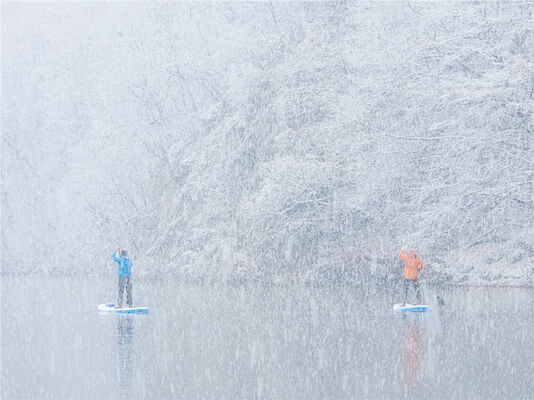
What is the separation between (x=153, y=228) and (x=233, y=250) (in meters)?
10.6

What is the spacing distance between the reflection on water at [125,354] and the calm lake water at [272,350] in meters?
0.02

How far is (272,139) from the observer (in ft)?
143

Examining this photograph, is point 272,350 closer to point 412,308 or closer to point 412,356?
point 412,356

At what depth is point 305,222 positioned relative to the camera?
130 feet

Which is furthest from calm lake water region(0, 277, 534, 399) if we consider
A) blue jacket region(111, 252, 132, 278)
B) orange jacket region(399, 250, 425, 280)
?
blue jacket region(111, 252, 132, 278)

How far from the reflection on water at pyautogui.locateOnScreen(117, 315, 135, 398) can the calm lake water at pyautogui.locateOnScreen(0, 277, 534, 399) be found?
0.08 ft

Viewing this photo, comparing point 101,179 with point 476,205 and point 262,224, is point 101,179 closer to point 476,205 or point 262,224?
point 262,224

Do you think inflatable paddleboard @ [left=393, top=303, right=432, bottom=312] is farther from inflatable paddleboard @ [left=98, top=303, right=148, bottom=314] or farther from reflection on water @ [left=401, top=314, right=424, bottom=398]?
inflatable paddleboard @ [left=98, top=303, right=148, bottom=314]

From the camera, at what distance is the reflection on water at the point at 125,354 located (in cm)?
1314

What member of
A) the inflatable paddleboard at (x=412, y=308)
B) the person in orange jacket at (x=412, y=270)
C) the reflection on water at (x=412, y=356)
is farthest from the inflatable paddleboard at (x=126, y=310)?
the reflection on water at (x=412, y=356)

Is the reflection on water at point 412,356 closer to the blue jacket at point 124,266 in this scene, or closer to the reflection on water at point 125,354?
the reflection on water at point 125,354

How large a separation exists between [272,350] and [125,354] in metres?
2.50

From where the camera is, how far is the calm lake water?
13008 mm

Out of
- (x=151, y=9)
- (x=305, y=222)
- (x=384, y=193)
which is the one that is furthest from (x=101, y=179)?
(x=384, y=193)
